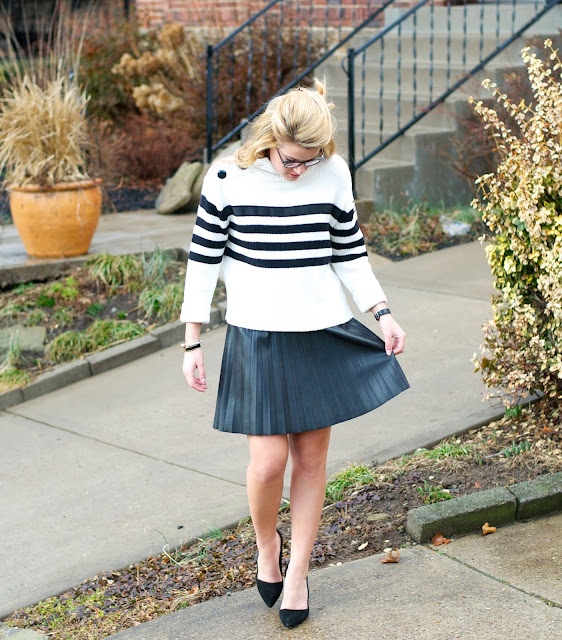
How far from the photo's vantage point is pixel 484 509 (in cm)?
361

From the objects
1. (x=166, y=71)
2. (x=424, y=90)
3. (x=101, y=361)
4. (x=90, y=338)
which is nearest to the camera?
(x=101, y=361)

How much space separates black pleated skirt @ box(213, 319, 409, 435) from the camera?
2.94 metres

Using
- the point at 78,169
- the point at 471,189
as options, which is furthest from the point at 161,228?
the point at 471,189

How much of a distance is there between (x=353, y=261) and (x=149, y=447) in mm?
2118

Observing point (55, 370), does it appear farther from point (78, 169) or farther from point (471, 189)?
point (471, 189)

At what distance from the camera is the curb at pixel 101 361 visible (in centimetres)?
576

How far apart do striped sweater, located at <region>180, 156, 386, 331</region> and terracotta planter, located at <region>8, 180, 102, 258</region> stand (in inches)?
178

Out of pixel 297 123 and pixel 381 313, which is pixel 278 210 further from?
pixel 381 313

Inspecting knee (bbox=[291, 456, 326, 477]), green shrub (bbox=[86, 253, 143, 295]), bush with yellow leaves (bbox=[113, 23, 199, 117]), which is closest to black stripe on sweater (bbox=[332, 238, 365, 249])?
knee (bbox=[291, 456, 326, 477])

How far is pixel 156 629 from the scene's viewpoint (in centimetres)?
312

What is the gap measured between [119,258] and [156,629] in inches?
173

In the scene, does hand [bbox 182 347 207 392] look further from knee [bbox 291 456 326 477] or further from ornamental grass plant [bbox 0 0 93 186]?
ornamental grass plant [bbox 0 0 93 186]

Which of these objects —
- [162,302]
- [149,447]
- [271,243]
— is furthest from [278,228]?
[162,302]

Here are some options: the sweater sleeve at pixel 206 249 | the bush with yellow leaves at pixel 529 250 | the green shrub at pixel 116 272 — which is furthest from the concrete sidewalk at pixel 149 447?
the sweater sleeve at pixel 206 249
